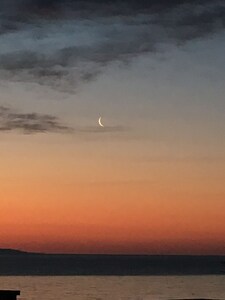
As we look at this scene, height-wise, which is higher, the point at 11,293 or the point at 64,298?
the point at 64,298

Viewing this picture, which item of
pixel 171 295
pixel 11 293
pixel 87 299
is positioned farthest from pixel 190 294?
pixel 11 293

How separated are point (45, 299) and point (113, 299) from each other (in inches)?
374

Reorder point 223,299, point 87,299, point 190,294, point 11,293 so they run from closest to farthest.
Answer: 1. point 11,293
2. point 223,299
3. point 87,299
4. point 190,294

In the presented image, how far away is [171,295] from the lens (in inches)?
5349

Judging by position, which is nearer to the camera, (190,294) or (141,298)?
(141,298)

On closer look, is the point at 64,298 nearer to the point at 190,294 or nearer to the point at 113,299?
the point at 113,299

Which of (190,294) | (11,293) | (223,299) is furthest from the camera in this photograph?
(190,294)

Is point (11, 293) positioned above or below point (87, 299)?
below

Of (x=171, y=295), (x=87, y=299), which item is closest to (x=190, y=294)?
(x=171, y=295)

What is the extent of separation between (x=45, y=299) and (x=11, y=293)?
82105 mm

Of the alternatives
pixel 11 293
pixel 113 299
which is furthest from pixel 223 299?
pixel 11 293

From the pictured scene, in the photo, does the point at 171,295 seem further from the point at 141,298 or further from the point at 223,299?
the point at 223,299

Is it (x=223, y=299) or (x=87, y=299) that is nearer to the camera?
(x=223, y=299)

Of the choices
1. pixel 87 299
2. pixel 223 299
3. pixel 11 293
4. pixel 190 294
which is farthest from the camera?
pixel 190 294
